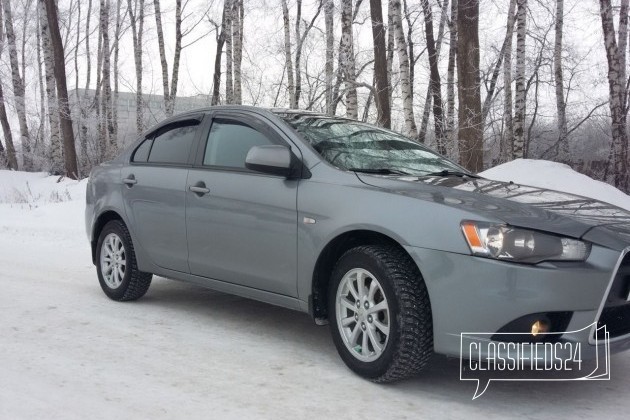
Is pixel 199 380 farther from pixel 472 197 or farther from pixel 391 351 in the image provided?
pixel 472 197

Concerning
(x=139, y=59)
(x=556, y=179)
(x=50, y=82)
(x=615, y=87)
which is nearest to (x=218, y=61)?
(x=139, y=59)

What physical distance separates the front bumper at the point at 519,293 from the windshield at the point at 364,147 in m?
1.15

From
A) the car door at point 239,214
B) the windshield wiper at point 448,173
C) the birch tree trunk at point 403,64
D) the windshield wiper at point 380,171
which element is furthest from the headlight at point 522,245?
the birch tree trunk at point 403,64

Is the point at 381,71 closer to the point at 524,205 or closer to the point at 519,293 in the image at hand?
the point at 524,205

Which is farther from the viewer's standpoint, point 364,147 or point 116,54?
point 116,54

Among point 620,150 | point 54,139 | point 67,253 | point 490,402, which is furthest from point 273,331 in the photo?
point 54,139

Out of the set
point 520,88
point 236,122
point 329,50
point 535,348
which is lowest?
point 535,348

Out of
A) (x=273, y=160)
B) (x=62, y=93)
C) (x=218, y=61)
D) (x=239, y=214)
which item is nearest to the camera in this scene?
(x=273, y=160)

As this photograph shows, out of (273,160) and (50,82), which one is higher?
(50,82)

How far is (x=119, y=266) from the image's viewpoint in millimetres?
5633

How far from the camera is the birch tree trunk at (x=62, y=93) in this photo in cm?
1909

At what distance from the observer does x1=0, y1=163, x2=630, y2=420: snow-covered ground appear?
10.6ft

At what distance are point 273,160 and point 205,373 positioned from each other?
1401mm

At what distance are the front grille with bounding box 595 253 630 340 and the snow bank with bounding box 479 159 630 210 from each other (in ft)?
18.0
